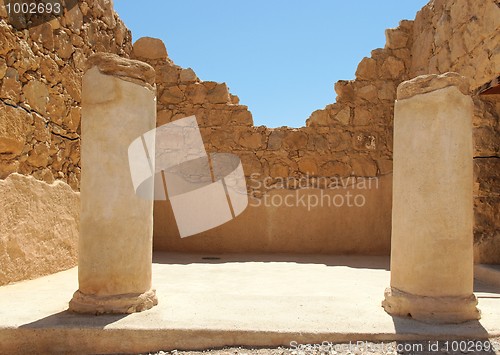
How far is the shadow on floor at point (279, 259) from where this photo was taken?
6207 mm

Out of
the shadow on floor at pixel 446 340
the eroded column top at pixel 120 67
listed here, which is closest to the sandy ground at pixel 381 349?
the shadow on floor at pixel 446 340

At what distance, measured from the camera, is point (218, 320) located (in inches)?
122

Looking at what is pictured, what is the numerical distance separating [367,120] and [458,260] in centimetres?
453

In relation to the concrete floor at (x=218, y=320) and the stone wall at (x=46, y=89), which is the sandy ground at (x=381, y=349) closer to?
the concrete floor at (x=218, y=320)

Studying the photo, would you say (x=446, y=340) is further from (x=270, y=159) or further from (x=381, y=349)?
(x=270, y=159)

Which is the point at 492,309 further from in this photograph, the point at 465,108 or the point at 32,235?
the point at 32,235

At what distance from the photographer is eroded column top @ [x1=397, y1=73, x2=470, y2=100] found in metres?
3.46

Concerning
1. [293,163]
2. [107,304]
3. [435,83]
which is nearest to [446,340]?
[435,83]

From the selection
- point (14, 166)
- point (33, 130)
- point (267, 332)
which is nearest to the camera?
point (267, 332)

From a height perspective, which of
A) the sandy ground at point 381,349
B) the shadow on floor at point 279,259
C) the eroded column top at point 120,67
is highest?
the eroded column top at point 120,67

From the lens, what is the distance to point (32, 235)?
15.3ft

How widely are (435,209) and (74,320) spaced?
2.80 meters

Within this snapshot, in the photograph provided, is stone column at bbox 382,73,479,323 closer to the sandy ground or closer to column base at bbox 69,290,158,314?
the sandy ground

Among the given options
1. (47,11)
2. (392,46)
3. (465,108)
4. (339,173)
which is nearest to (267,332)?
(465,108)
